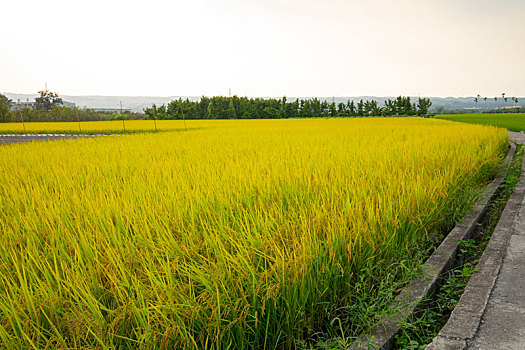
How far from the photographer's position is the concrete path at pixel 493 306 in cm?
167

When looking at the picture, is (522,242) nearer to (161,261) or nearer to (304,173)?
(304,173)

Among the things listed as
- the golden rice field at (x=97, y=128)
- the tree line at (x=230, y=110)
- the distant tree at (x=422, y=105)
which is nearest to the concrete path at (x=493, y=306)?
the golden rice field at (x=97, y=128)

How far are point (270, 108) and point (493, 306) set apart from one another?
62.7 meters

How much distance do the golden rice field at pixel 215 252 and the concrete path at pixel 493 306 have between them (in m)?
0.38

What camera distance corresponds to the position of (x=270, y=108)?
63250 millimetres

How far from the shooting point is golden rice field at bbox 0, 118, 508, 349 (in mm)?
1411

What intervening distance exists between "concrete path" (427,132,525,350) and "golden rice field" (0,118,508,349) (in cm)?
38

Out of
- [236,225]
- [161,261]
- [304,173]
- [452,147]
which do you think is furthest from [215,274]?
[452,147]

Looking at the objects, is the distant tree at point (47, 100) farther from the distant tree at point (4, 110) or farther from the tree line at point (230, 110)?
the distant tree at point (4, 110)

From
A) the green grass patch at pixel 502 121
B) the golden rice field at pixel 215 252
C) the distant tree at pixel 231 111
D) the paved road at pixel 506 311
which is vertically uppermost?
the distant tree at pixel 231 111

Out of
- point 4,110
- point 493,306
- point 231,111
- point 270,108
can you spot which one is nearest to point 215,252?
point 493,306

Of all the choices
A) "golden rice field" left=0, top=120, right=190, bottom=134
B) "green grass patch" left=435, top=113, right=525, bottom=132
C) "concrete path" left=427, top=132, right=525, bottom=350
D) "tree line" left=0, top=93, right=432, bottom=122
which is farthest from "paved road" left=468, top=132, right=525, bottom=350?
"tree line" left=0, top=93, right=432, bottom=122

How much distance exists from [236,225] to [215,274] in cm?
80

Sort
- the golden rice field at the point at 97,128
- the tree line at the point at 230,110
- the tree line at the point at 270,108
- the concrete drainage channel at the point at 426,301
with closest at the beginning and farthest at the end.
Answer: the concrete drainage channel at the point at 426,301, the golden rice field at the point at 97,128, the tree line at the point at 230,110, the tree line at the point at 270,108
